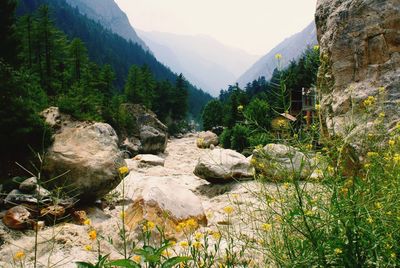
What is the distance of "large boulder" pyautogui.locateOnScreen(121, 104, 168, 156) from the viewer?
2527 centimetres

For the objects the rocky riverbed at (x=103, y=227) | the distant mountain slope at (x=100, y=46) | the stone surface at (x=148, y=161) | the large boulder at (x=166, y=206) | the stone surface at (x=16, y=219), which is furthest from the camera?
the distant mountain slope at (x=100, y=46)

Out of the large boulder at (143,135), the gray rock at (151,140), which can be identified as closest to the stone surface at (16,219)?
the large boulder at (143,135)

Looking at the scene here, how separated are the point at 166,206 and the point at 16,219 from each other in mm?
3039

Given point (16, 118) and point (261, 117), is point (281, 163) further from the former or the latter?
point (16, 118)

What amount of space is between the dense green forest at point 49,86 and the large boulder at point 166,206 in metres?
2.51

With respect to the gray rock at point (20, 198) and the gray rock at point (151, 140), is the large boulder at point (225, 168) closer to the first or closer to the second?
the gray rock at point (20, 198)

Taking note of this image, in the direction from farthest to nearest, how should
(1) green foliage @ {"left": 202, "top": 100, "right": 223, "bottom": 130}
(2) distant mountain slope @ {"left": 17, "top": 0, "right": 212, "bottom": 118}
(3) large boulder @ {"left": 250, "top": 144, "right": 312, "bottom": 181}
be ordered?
(2) distant mountain slope @ {"left": 17, "top": 0, "right": 212, "bottom": 118} → (1) green foliage @ {"left": 202, "top": 100, "right": 223, "bottom": 130} → (3) large boulder @ {"left": 250, "top": 144, "right": 312, "bottom": 181}

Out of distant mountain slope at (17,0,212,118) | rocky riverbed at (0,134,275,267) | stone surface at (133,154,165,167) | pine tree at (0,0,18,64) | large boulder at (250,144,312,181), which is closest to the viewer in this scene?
large boulder at (250,144,312,181)

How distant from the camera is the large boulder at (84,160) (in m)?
8.09

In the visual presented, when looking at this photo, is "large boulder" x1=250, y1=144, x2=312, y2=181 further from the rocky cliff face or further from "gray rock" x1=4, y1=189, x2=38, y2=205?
"gray rock" x1=4, y1=189, x2=38, y2=205

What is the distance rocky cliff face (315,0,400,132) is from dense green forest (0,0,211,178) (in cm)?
500

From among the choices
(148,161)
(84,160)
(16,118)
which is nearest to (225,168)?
(84,160)

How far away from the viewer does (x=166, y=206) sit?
22.7 feet

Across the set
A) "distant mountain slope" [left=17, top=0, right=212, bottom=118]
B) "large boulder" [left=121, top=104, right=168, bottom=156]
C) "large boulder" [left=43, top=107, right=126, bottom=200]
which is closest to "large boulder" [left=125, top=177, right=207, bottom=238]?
"large boulder" [left=43, top=107, right=126, bottom=200]
